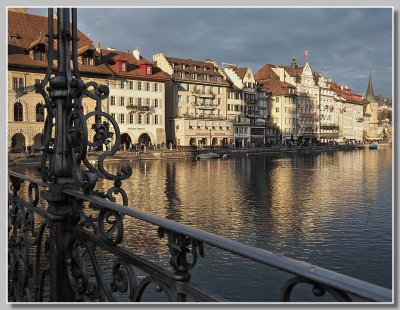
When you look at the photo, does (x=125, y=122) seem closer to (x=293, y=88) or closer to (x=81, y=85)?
(x=293, y=88)

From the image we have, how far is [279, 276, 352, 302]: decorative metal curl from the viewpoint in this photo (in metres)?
1.58

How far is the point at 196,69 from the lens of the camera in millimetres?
75812

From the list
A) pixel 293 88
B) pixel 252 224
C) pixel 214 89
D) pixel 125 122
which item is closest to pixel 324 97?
Result: pixel 293 88

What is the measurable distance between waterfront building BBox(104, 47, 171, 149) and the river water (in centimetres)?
3070

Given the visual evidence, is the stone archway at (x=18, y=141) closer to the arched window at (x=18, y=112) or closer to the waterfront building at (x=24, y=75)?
the waterfront building at (x=24, y=75)

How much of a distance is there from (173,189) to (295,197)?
6.99 meters

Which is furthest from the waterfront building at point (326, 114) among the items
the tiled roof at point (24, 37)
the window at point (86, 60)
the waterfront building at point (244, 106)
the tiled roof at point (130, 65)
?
the tiled roof at point (24, 37)

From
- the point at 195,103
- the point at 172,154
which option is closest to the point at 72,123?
the point at 172,154

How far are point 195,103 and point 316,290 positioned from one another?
73.1 m

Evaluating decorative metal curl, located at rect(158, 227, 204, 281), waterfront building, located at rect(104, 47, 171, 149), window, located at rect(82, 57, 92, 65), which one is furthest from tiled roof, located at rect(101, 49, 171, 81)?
decorative metal curl, located at rect(158, 227, 204, 281)

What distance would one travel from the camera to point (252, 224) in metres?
17.4

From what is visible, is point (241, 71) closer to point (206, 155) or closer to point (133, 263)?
point (206, 155)

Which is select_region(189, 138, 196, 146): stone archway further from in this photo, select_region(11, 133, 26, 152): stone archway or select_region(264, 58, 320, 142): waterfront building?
select_region(264, 58, 320, 142): waterfront building

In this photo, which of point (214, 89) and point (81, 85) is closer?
point (81, 85)
